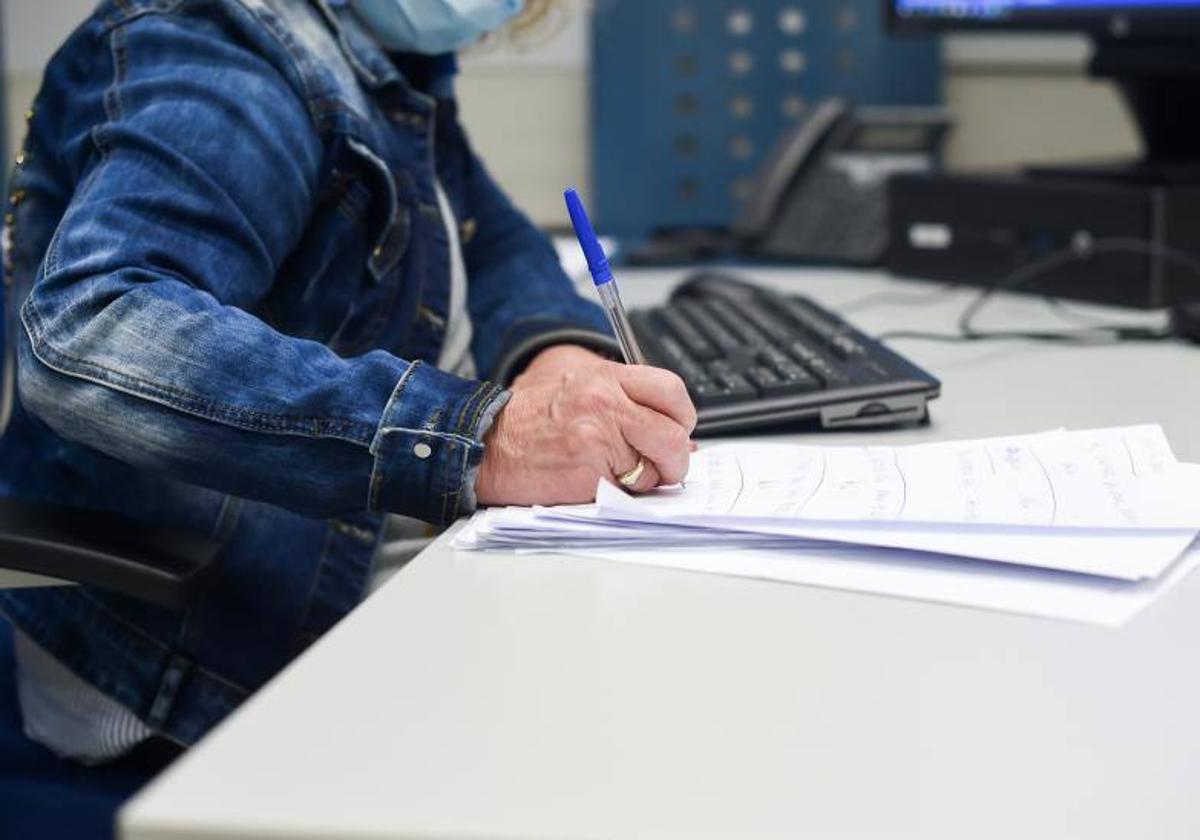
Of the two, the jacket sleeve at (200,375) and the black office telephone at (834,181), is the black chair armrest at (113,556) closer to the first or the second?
the jacket sleeve at (200,375)

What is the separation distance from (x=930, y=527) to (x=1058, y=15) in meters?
0.96

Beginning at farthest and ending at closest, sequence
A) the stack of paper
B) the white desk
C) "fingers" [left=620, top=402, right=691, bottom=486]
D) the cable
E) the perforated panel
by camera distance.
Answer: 1. the perforated panel
2. the cable
3. "fingers" [left=620, top=402, right=691, bottom=486]
4. the stack of paper
5. the white desk

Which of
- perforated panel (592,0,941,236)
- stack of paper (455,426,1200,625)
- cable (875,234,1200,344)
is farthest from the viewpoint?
perforated panel (592,0,941,236)

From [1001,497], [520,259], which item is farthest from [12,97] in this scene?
[1001,497]

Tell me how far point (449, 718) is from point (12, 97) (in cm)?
196

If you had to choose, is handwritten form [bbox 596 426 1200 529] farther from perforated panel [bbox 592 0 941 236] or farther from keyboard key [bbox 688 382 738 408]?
perforated panel [bbox 592 0 941 236]

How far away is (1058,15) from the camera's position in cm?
145

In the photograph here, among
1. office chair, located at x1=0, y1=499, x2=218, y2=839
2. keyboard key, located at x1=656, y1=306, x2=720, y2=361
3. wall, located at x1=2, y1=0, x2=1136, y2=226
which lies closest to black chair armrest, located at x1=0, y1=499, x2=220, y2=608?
office chair, located at x1=0, y1=499, x2=218, y2=839

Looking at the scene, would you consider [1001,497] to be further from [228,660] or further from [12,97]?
[12,97]

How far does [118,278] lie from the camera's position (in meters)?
0.73

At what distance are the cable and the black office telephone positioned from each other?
25 cm

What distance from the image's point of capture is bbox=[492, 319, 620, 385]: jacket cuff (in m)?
1.02

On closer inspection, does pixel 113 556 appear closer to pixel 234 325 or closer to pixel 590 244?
pixel 234 325

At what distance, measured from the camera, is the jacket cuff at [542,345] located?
1024mm
